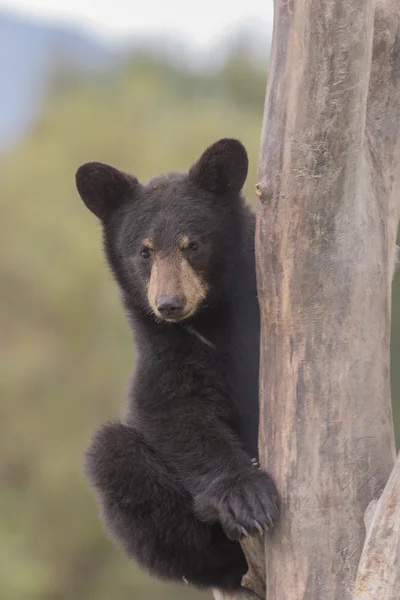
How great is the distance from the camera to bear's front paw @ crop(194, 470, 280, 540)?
418 cm

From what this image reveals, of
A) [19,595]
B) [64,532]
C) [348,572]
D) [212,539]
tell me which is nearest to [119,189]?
[212,539]

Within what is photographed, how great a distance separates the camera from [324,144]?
12.9 ft

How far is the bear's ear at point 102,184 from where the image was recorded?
5340mm

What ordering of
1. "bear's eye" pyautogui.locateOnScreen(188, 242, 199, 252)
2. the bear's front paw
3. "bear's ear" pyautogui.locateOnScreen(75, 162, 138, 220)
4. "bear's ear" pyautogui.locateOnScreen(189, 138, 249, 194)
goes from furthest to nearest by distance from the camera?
"bear's ear" pyautogui.locateOnScreen(75, 162, 138, 220), "bear's eye" pyautogui.locateOnScreen(188, 242, 199, 252), "bear's ear" pyautogui.locateOnScreen(189, 138, 249, 194), the bear's front paw

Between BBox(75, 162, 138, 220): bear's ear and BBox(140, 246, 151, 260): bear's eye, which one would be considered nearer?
BBox(140, 246, 151, 260): bear's eye

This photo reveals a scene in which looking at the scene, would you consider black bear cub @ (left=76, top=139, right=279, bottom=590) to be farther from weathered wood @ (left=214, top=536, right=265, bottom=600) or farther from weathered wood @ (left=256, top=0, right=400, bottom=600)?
weathered wood @ (left=256, top=0, right=400, bottom=600)

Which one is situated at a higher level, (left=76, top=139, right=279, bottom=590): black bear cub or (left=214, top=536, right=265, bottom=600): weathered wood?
(left=76, top=139, right=279, bottom=590): black bear cub

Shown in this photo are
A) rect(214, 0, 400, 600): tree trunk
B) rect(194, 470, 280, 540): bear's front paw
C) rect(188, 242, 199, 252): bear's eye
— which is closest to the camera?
rect(214, 0, 400, 600): tree trunk

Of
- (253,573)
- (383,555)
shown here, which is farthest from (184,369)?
(383,555)

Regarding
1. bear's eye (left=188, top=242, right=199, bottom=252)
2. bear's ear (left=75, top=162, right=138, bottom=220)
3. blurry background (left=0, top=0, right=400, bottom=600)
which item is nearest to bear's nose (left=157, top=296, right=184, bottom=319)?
bear's eye (left=188, top=242, right=199, bottom=252)

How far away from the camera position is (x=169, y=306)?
4801 millimetres

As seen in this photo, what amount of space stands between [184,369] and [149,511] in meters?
0.71

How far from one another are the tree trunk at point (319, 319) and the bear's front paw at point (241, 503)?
0.20 feet

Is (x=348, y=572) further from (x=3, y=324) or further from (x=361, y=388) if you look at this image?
(x=3, y=324)
